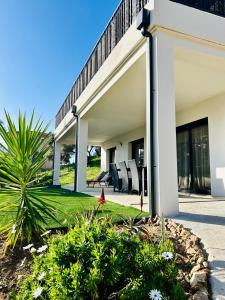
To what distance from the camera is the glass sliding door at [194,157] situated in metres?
7.46

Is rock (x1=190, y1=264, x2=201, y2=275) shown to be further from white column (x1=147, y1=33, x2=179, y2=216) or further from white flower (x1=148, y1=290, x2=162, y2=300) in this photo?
white column (x1=147, y1=33, x2=179, y2=216)

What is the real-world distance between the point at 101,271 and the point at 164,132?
9.00 feet

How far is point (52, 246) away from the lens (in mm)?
1611

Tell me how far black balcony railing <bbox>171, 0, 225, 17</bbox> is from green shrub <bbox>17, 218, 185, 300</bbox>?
4653 mm

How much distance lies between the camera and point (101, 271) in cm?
140

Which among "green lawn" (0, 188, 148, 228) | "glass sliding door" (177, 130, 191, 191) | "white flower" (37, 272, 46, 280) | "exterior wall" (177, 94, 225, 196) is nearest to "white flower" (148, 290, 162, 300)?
"white flower" (37, 272, 46, 280)

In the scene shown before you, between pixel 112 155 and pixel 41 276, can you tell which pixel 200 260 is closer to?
pixel 41 276

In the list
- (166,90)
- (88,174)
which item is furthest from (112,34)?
(88,174)

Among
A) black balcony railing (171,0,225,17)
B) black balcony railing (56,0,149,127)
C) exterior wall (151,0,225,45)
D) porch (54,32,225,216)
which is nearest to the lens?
porch (54,32,225,216)

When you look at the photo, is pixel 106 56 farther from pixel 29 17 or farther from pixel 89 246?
pixel 89 246

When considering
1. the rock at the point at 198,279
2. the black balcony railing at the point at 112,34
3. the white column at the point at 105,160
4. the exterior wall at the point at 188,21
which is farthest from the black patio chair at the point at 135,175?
the white column at the point at 105,160

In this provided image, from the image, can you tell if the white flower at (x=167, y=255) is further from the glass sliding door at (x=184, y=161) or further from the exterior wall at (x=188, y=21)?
the glass sliding door at (x=184, y=161)

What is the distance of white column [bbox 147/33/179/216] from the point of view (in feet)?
12.1

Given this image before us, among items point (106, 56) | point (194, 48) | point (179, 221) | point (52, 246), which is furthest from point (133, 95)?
point (52, 246)
